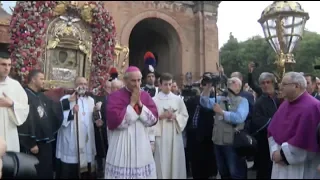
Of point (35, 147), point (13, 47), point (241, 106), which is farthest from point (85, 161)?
point (13, 47)

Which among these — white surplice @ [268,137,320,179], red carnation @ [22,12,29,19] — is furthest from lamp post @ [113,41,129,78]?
white surplice @ [268,137,320,179]

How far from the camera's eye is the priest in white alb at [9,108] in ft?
16.0

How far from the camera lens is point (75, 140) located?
22.3 ft

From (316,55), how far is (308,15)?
0.70 m

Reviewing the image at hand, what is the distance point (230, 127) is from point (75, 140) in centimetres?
303

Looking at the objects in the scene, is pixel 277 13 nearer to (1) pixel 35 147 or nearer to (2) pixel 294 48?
(2) pixel 294 48

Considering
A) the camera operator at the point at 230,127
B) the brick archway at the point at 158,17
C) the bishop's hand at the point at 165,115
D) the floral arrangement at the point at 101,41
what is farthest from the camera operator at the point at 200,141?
the brick archway at the point at 158,17

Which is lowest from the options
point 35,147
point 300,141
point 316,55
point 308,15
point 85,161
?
point 85,161

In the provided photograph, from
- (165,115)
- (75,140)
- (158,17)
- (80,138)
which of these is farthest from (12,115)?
(158,17)

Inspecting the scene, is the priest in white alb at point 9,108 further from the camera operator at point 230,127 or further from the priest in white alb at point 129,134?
the camera operator at point 230,127

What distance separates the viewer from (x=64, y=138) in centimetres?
682

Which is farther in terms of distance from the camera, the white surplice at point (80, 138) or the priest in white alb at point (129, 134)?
the white surplice at point (80, 138)

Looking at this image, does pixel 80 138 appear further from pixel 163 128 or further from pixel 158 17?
pixel 158 17

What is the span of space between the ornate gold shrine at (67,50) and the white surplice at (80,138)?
19.8ft
